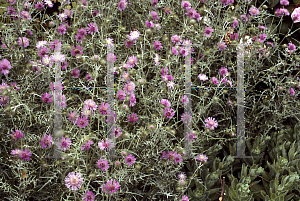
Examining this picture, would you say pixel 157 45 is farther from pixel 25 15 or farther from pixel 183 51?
pixel 25 15

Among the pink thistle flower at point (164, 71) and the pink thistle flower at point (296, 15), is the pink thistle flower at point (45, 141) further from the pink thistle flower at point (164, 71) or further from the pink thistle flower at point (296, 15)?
the pink thistle flower at point (296, 15)

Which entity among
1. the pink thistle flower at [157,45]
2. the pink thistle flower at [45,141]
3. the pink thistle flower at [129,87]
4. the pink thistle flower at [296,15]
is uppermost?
the pink thistle flower at [296,15]

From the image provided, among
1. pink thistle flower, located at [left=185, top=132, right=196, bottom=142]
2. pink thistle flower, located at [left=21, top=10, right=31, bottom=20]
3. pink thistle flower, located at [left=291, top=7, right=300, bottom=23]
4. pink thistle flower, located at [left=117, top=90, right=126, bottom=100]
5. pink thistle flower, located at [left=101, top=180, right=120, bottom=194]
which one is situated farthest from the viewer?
pink thistle flower, located at [left=291, top=7, right=300, bottom=23]

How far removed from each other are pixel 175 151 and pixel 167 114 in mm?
160

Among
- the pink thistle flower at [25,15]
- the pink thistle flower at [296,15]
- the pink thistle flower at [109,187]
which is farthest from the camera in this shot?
the pink thistle flower at [296,15]

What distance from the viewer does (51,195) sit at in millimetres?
1151

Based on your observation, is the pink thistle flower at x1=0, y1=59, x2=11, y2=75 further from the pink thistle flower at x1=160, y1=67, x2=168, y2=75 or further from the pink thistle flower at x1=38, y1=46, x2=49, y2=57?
the pink thistle flower at x1=160, y1=67, x2=168, y2=75

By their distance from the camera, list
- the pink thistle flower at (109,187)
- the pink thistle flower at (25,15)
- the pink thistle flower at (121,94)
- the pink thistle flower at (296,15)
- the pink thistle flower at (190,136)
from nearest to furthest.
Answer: the pink thistle flower at (109,187)
the pink thistle flower at (121,94)
the pink thistle flower at (190,136)
the pink thistle flower at (25,15)
the pink thistle flower at (296,15)

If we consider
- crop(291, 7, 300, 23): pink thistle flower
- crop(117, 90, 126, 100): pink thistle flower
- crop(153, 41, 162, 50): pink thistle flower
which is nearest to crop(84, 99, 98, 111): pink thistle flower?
crop(117, 90, 126, 100): pink thistle flower

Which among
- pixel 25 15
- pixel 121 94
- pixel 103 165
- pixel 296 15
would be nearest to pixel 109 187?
pixel 103 165

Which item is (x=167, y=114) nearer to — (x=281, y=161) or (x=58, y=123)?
(x=58, y=123)

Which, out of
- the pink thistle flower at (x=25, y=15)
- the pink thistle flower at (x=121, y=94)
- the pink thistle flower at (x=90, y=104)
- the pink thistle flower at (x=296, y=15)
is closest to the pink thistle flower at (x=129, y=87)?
the pink thistle flower at (x=121, y=94)

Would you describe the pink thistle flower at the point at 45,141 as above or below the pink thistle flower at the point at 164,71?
below

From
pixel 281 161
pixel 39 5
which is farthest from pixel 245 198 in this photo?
pixel 39 5
